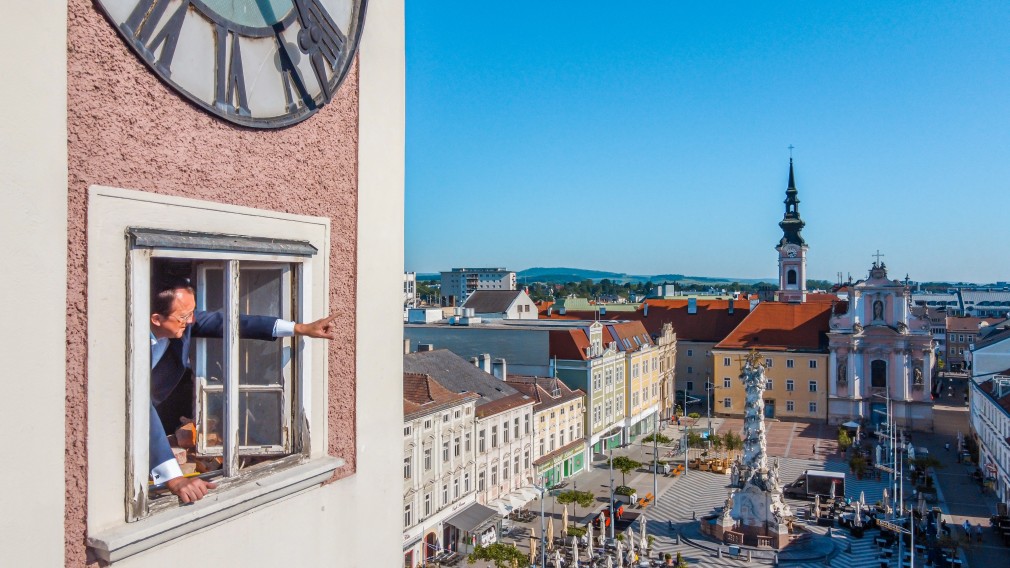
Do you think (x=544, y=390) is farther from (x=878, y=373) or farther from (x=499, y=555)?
(x=878, y=373)

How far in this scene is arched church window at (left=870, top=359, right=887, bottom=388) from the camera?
60406mm

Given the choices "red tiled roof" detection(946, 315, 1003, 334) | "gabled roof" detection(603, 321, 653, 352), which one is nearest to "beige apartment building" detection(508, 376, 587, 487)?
"gabled roof" detection(603, 321, 653, 352)

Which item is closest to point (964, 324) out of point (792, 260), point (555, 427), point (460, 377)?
point (792, 260)

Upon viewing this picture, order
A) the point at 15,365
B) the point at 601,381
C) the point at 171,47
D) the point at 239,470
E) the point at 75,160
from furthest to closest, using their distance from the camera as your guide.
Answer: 1. the point at 601,381
2. the point at 239,470
3. the point at 171,47
4. the point at 75,160
5. the point at 15,365

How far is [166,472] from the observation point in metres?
2.71

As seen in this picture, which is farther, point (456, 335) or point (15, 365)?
point (456, 335)

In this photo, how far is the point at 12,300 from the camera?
7.10ft

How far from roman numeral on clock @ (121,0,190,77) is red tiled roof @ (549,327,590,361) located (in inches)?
1771

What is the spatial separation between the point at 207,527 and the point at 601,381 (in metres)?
46.8

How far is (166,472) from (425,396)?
1054 inches

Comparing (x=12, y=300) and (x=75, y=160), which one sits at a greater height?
(x=75, y=160)

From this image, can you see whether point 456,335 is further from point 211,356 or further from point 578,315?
point 211,356

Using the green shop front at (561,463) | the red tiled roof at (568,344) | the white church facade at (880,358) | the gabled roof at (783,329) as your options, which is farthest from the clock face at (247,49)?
the gabled roof at (783,329)

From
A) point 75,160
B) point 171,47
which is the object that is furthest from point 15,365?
point 171,47
